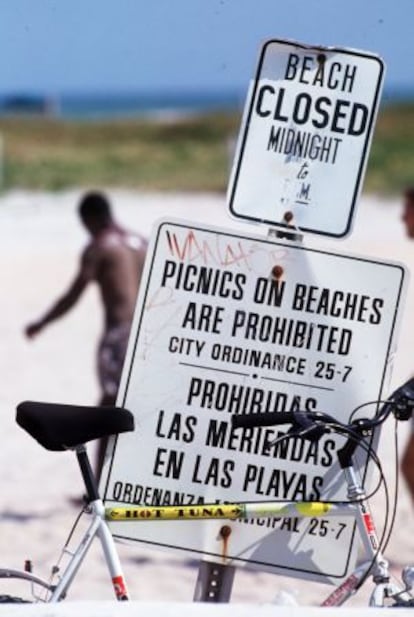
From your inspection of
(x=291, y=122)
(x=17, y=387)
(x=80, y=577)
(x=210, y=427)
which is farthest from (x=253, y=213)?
(x=17, y=387)

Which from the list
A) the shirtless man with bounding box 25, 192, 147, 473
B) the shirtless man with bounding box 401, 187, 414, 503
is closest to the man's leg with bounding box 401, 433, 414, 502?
the shirtless man with bounding box 401, 187, 414, 503

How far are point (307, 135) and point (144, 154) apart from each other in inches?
2223

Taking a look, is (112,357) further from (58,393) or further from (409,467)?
(58,393)

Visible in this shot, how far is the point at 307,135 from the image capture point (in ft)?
16.3

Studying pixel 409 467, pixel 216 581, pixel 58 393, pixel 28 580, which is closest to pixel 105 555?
pixel 28 580

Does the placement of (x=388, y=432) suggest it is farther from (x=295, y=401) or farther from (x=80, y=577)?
(x=295, y=401)

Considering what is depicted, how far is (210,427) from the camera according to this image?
493 cm

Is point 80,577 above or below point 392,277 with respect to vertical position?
below

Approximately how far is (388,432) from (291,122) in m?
7.52

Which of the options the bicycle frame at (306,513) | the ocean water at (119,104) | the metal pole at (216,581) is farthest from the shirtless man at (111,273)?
the ocean water at (119,104)

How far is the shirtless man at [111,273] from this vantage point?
9906mm

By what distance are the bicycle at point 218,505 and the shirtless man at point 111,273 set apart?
16.7ft

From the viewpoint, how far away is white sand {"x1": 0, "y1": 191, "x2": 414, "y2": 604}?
26.8 ft

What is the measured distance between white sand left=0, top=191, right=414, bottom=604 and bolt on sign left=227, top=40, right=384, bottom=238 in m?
0.14
